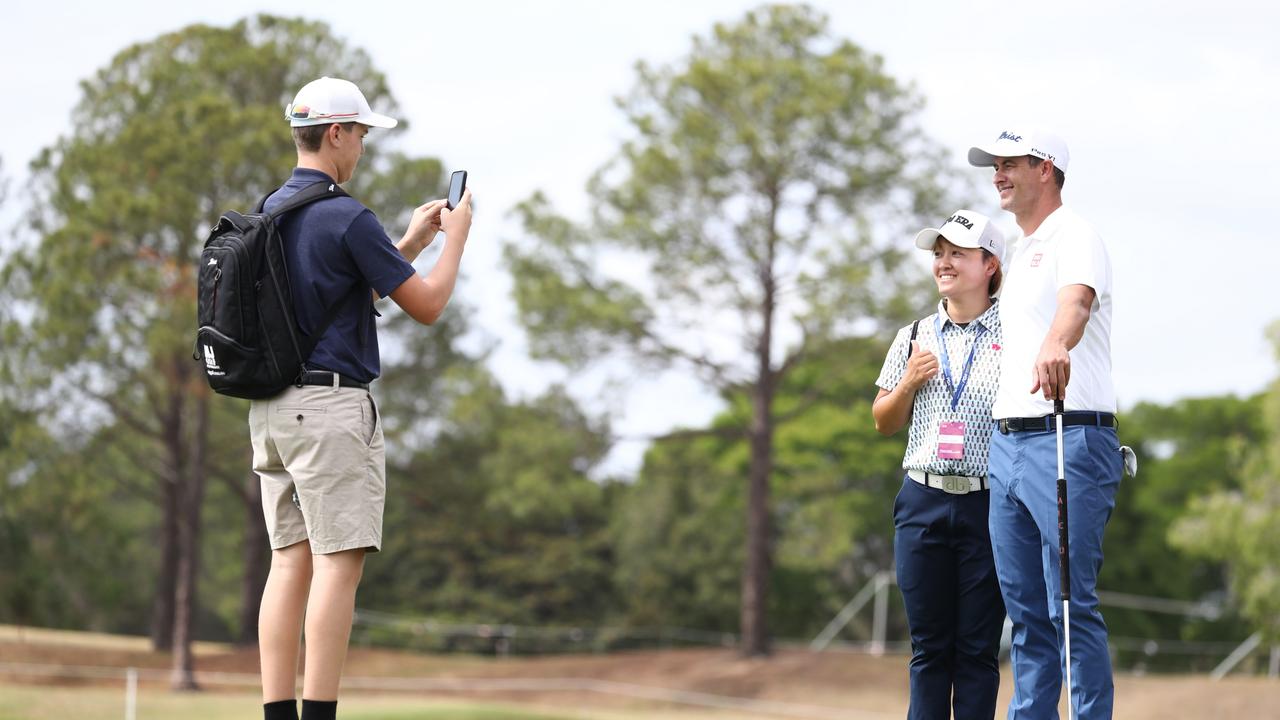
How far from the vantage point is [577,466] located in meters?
23.9

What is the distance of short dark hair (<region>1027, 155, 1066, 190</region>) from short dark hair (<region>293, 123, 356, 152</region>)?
2068mm

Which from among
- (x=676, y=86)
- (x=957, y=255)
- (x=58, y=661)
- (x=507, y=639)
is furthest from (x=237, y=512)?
(x=957, y=255)

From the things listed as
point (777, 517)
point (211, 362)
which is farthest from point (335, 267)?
point (777, 517)

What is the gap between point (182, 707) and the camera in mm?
18203

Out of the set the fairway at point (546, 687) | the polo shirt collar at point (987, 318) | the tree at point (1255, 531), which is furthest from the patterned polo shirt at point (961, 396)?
the tree at point (1255, 531)

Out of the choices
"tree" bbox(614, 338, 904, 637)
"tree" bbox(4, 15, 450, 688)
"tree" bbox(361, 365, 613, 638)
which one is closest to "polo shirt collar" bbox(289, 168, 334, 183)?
"tree" bbox(4, 15, 450, 688)

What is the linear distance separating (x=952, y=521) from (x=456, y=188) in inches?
74.0

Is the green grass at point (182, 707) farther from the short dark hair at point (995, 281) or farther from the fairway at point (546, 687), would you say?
the short dark hair at point (995, 281)

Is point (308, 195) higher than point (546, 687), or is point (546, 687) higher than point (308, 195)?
point (308, 195)

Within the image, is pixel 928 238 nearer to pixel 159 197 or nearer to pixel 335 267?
pixel 335 267

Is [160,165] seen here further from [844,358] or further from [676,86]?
[844,358]

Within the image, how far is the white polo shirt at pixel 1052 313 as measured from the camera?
4426 mm

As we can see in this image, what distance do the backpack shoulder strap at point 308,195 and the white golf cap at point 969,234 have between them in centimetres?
192

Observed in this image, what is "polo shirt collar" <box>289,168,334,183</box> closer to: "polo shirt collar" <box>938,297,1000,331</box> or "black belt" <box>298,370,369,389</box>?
"black belt" <box>298,370,369,389</box>
